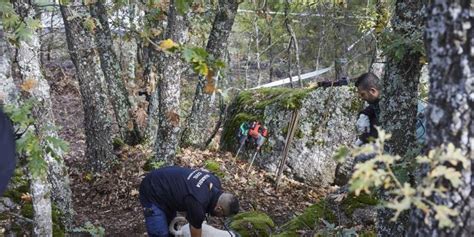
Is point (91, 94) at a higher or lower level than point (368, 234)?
higher

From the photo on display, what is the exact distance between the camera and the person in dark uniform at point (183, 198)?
16.8 ft

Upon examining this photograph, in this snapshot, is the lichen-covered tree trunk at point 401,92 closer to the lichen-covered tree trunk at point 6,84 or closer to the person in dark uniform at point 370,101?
the person in dark uniform at point 370,101

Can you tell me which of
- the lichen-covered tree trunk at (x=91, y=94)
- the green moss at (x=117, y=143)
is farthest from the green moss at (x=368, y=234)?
the green moss at (x=117, y=143)

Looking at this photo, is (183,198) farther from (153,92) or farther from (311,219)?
(153,92)

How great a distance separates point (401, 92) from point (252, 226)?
109 inches

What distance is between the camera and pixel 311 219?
6324 mm

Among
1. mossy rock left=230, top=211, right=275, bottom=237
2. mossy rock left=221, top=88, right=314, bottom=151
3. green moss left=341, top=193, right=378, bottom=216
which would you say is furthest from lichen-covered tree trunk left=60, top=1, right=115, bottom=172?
green moss left=341, top=193, right=378, bottom=216

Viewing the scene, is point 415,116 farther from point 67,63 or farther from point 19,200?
point 67,63

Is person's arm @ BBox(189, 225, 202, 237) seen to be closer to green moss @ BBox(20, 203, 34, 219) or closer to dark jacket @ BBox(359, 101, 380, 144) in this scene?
dark jacket @ BBox(359, 101, 380, 144)

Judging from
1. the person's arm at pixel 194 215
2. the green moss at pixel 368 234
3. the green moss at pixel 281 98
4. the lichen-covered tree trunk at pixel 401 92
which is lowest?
the green moss at pixel 368 234

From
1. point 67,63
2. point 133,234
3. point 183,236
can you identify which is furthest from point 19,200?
point 67,63

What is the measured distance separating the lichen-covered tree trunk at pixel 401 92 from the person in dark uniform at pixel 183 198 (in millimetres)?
1648

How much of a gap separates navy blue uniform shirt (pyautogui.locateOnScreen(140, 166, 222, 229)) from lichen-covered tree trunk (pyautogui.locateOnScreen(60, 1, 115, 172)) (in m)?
3.36

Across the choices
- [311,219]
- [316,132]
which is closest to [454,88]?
[311,219]
